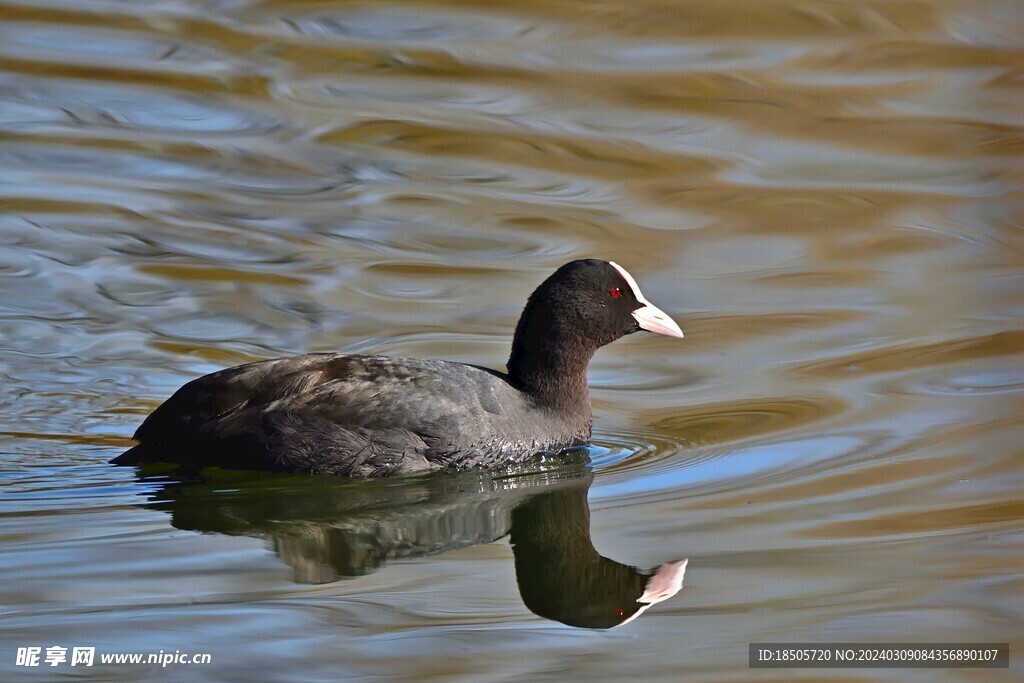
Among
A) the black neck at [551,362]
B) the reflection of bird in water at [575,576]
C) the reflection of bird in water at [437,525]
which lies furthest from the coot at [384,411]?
the reflection of bird in water at [575,576]

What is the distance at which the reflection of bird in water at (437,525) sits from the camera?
578 cm

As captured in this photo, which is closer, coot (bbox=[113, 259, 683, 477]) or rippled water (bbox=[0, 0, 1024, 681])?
rippled water (bbox=[0, 0, 1024, 681])

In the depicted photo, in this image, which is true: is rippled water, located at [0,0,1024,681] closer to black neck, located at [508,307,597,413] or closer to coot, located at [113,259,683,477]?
coot, located at [113,259,683,477]

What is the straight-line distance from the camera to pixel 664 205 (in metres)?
11.1

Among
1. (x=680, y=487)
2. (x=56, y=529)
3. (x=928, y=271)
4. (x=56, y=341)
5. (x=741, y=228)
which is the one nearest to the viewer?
(x=56, y=529)

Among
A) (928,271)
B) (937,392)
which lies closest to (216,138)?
(928,271)

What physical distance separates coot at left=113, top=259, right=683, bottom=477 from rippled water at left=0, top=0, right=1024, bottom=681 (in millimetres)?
143

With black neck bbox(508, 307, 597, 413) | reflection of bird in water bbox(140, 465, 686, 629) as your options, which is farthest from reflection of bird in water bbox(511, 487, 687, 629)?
black neck bbox(508, 307, 597, 413)

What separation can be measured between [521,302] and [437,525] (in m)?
3.31

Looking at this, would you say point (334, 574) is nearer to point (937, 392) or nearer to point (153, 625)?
point (153, 625)

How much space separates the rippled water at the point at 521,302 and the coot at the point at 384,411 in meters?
0.14

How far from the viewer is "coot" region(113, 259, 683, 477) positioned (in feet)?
22.9

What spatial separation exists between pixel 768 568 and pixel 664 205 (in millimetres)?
5544

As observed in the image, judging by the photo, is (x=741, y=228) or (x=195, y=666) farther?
(x=741, y=228)
